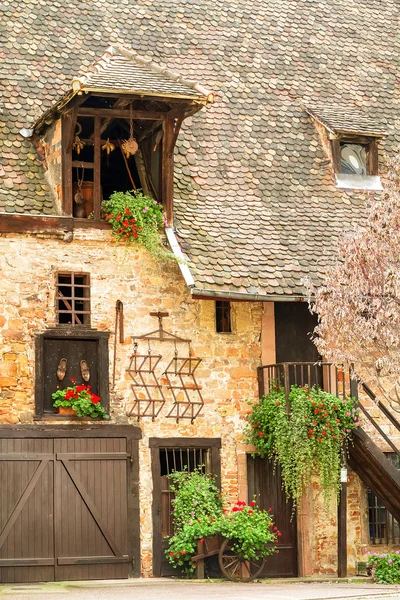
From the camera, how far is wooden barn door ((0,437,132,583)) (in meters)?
20.2

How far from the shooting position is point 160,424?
70.0 feet

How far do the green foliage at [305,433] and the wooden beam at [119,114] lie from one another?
15.9 ft

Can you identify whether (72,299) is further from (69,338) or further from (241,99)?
(241,99)

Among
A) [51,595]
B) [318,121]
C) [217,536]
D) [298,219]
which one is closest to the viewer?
[51,595]

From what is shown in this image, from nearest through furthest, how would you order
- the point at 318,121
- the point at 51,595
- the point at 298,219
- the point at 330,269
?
the point at 51,595 < the point at 330,269 < the point at 298,219 < the point at 318,121

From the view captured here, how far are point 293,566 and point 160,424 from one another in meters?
3.35

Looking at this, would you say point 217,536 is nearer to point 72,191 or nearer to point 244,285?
point 244,285

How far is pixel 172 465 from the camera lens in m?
21.7

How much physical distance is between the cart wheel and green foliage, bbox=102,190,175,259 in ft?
15.3

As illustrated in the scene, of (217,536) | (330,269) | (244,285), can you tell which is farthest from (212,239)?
(217,536)

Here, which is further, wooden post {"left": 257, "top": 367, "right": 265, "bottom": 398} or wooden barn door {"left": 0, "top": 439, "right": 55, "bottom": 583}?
wooden post {"left": 257, "top": 367, "right": 265, "bottom": 398}

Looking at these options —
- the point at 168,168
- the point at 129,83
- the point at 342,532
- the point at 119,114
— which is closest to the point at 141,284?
the point at 168,168

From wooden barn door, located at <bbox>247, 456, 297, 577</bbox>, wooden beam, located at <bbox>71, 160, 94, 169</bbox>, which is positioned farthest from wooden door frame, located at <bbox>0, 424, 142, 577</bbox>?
wooden beam, located at <bbox>71, 160, 94, 169</bbox>

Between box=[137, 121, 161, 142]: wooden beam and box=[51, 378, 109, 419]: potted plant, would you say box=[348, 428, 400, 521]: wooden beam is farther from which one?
box=[137, 121, 161, 142]: wooden beam
